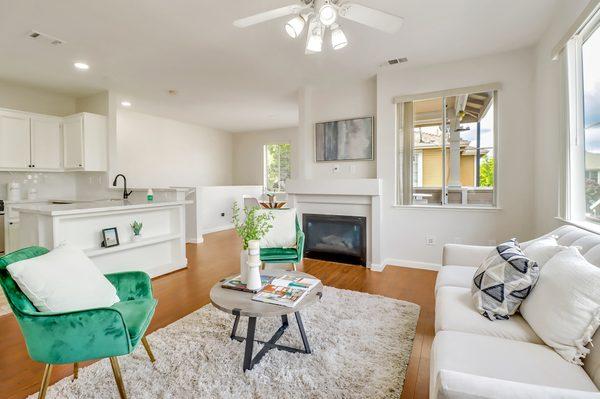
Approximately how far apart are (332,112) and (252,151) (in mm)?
4316

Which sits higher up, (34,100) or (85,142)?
(34,100)

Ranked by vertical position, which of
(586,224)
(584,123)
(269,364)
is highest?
(584,123)

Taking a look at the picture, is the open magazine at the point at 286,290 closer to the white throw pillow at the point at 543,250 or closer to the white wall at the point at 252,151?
the white throw pillow at the point at 543,250

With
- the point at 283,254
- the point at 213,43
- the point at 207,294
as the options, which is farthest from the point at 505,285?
the point at 213,43

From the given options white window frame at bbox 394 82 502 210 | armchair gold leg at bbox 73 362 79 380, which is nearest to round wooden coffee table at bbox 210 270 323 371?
armchair gold leg at bbox 73 362 79 380

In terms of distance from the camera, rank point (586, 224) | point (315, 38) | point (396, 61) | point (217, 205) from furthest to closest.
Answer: point (217, 205)
point (396, 61)
point (586, 224)
point (315, 38)

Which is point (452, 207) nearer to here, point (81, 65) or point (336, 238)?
point (336, 238)

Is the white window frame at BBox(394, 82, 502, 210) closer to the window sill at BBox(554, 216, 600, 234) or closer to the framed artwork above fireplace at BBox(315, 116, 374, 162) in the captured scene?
the framed artwork above fireplace at BBox(315, 116, 374, 162)

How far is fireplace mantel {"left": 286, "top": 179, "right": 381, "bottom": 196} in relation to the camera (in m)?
3.88

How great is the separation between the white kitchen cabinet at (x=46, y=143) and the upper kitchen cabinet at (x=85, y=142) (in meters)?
0.10

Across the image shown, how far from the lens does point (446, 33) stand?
2.94 meters

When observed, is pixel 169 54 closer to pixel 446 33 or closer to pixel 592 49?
pixel 446 33

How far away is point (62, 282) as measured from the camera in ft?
5.15

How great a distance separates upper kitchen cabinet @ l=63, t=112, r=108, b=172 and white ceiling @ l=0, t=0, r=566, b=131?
18.7 inches
